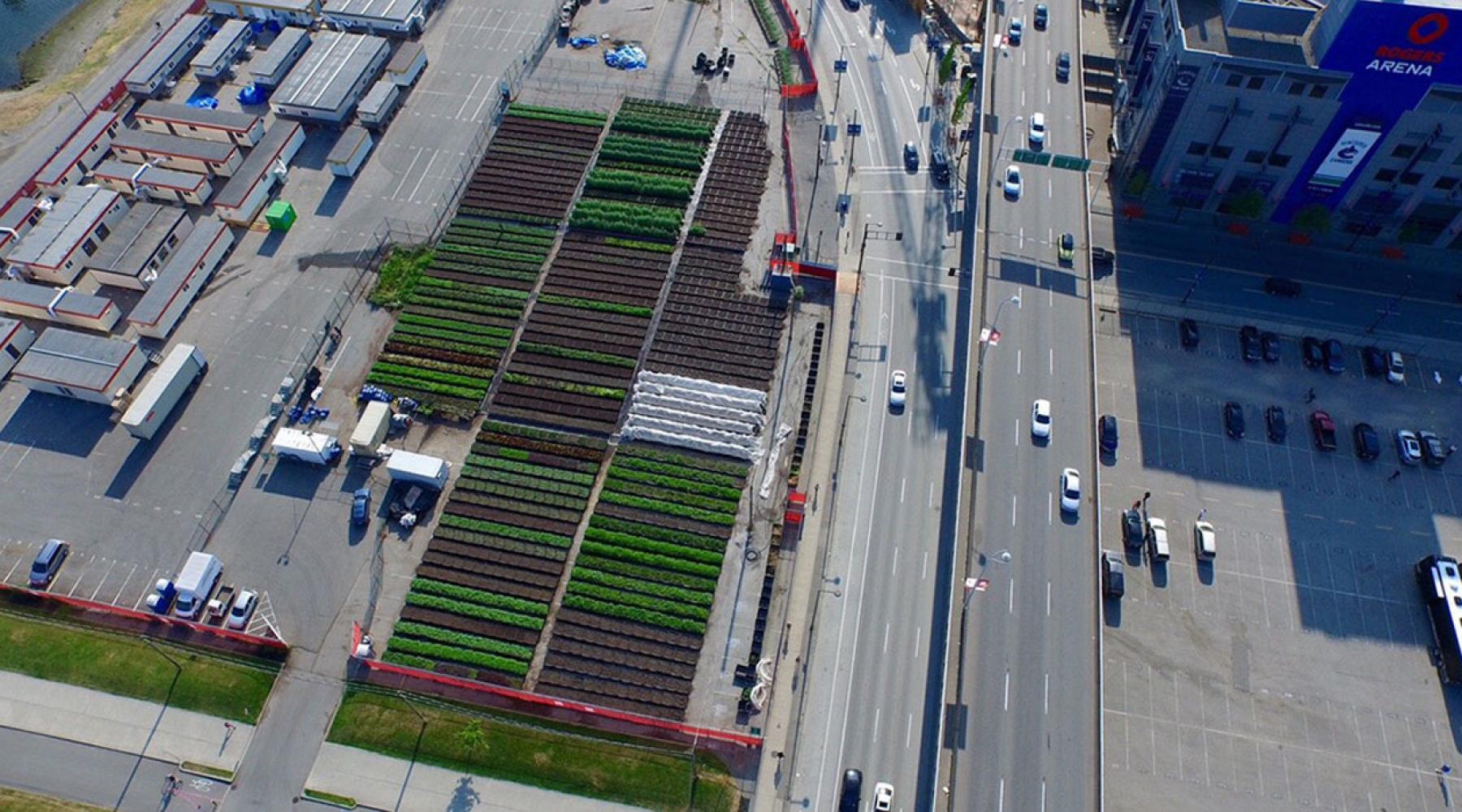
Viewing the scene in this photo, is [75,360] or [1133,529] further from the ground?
[1133,529]

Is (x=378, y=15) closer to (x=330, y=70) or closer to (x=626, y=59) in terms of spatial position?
(x=330, y=70)

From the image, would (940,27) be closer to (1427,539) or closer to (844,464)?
(844,464)

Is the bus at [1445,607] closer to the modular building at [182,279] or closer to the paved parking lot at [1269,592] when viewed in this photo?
the paved parking lot at [1269,592]

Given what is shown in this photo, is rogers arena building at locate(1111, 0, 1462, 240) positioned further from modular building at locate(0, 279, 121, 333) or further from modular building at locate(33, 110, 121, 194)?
modular building at locate(33, 110, 121, 194)

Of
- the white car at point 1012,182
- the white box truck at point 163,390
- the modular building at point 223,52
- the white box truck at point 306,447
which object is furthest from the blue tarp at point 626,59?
the white box truck at point 306,447

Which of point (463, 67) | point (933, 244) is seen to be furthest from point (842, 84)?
point (463, 67)

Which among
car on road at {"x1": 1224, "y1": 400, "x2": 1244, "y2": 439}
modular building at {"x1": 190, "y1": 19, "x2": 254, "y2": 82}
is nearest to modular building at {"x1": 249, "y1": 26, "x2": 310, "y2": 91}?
modular building at {"x1": 190, "y1": 19, "x2": 254, "y2": 82}

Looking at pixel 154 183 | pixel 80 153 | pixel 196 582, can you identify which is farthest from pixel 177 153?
pixel 196 582
